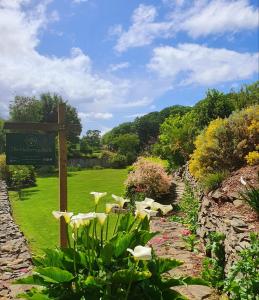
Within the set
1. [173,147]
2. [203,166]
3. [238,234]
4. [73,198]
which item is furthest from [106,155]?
[238,234]

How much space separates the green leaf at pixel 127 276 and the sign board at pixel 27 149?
13.6ft

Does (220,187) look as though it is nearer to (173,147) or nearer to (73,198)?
(73,198)

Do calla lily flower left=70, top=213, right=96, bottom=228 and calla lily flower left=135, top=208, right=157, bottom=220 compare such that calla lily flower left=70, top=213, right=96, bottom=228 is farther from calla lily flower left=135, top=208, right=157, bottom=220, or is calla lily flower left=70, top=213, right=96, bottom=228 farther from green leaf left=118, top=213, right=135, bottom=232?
green leaf left=118, top=213, right=135, bottom=232

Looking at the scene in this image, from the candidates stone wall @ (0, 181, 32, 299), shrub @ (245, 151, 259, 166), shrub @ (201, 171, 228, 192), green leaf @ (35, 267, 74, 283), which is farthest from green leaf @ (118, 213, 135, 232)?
shrub @ (245, 151, 259, 166)

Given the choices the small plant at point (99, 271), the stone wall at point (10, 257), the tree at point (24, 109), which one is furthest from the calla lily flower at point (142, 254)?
the tree at point (24, 109)

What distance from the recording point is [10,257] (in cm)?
764

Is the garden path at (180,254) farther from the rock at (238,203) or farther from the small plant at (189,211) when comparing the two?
the rock at (238,203)

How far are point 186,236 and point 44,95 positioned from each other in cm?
5064

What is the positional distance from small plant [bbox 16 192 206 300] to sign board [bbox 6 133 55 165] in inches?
137

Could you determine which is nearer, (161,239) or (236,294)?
(236,294)

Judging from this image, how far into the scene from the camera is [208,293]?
5406 mm

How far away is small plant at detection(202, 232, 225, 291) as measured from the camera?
5812 mm

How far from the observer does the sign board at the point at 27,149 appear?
24.6 feet

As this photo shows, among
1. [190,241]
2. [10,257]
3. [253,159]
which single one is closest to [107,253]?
[190,241]
